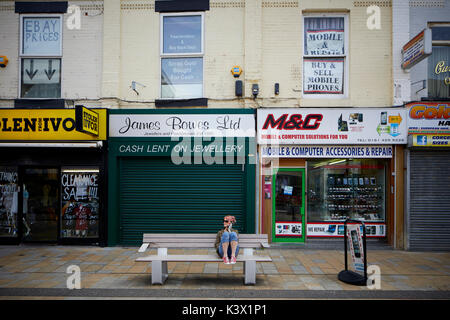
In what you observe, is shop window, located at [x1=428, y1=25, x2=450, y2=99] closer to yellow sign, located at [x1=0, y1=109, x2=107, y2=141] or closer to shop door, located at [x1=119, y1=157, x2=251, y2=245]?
shop door, located at [x1=119, y1=157, x2=251, y2=245]

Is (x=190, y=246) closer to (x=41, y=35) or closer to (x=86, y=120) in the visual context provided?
(x=86, y=120)

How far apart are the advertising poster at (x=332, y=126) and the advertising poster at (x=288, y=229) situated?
2.38 meters

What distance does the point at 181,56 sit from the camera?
8.23 metres

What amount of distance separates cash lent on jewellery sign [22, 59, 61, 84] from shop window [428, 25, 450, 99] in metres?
11.1

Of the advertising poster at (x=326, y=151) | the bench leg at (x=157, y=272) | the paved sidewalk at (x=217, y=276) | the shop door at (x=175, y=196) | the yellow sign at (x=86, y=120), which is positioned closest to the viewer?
the paved sidewalk at (x=217, y=276)

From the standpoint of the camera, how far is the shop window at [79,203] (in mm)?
7980

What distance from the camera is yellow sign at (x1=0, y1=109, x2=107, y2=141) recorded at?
773cm

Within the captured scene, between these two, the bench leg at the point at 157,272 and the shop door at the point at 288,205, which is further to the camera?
the shop door at the point at 288,205

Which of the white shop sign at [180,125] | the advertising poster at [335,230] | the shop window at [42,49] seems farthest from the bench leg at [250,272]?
the shop window at [42,49]

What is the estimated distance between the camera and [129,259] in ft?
22.1

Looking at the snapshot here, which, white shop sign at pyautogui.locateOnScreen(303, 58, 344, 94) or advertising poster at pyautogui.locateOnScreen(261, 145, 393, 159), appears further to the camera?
white shop sign at pyautogui.locateOnScreen(303, 58, 344, 94)

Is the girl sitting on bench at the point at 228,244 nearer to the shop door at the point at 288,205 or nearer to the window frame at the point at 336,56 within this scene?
the shop door at the point at 288,205

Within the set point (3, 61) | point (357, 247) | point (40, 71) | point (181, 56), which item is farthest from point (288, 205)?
point (3, 61)

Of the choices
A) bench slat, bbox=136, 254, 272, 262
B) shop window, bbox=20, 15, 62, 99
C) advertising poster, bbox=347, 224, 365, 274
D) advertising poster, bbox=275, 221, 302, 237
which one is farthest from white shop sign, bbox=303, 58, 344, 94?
shop window, bbox=20, 15, 62, 99
